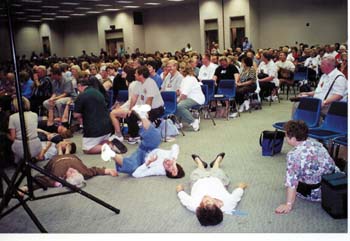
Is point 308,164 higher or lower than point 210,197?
higher

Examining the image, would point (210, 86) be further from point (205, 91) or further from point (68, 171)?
point (68, 171)

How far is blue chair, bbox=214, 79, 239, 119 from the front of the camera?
289 inches

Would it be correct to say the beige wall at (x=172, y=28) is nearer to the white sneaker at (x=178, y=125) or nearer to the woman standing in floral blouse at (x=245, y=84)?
the woman standing in floral blouse at (x=245, y=84)

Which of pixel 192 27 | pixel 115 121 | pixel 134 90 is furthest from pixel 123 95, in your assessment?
pixel 192 27

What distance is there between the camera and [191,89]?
6.75 meters

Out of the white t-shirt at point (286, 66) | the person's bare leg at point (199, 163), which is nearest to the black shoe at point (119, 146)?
the person's bare leg at point (199, 163)

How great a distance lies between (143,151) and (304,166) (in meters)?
1.90

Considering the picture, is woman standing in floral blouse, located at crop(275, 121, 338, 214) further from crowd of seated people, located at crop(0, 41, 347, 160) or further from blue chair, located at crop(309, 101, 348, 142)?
crowd of seated people, located at crop(0, 41, 347, 160)

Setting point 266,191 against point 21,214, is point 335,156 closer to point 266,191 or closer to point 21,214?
point 266,191

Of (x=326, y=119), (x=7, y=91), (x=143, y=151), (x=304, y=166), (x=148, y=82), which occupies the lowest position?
(x=143, y=151)

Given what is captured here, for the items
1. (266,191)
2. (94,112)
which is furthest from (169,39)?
(266,191)

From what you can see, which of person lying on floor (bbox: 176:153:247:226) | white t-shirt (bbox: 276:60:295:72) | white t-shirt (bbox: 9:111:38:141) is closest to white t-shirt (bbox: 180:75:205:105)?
white t-shirt (bbox: 9:111:38:141)

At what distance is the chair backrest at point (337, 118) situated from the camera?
4211mm

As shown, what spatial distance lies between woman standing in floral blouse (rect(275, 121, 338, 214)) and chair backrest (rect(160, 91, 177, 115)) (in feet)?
9.92
